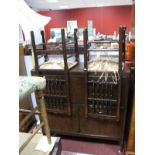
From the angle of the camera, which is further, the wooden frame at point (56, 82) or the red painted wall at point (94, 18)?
the red painted wall at point (94, 18)

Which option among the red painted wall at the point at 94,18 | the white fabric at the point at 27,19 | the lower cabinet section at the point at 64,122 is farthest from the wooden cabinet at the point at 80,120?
the red painted wall at the point at 94,18

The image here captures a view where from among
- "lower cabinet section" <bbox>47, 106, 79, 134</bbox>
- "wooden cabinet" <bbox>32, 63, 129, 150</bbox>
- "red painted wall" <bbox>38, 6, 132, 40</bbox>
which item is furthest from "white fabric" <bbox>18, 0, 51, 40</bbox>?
Answer: "lower cabinet section" <bbox>47, 106, 79, 134</bbox>

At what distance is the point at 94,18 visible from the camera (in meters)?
2.57

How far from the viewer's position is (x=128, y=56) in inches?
69.7

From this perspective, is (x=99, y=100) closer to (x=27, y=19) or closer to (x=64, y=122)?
(x=64, y=122)

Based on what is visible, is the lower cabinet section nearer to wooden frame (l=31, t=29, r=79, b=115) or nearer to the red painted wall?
wooden frame (l=31, t=29, r=79, b=115)

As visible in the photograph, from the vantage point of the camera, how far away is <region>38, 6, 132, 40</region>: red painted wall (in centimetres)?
244

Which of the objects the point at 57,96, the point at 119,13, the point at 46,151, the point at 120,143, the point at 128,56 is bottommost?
the point at 120,143

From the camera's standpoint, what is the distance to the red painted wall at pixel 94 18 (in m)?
2.44

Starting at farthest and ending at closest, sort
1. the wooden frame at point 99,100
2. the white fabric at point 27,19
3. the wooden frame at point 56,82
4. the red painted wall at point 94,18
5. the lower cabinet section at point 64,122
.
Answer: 1. the red painted wall at point 94,18
2. the lower cabinet section at point 64,122
3. the wooden frame at point 56,82
4. the wooden frame at point 99,100
5. the white fabric at point 27,19

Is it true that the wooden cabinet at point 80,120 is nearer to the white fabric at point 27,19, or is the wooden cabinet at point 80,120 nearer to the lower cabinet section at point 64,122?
the lower cabinet section at point 64,122

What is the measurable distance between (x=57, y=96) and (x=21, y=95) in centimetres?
89
